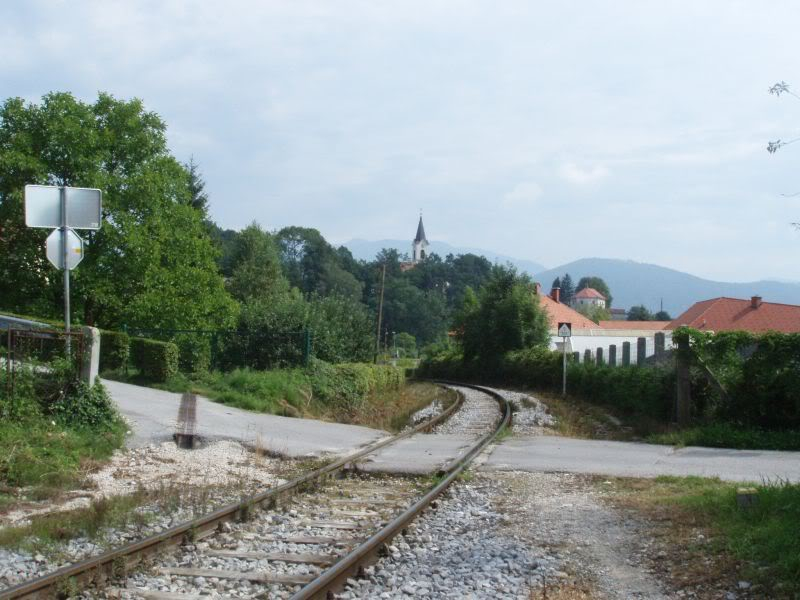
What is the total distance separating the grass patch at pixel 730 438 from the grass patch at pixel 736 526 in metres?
4.71

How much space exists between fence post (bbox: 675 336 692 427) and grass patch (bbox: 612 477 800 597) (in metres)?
6.52

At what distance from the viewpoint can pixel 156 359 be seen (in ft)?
65.0

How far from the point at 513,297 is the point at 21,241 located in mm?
31125

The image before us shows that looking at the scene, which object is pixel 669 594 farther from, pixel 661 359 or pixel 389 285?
pixel 389 285

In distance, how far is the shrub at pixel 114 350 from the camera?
20.1 metres

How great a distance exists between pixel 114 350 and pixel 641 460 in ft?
44.1

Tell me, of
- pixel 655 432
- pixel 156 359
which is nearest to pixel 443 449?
pixel 655 432

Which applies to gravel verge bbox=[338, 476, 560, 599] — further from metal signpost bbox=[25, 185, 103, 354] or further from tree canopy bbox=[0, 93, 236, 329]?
tree canopy bbox=[0, 93, 236, 329]

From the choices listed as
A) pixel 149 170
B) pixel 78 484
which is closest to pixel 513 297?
pixel 149 170

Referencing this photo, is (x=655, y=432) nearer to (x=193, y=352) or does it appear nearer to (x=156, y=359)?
(x=156, y=359)

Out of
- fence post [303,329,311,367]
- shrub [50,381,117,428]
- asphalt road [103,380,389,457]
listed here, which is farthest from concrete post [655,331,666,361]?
shrub [50,381,117,428]

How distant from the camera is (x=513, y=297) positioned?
53.1 metres

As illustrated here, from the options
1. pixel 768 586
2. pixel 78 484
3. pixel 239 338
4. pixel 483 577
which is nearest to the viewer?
pixel 768 586

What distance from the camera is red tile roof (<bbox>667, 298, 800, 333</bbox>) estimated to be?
57.6 m
